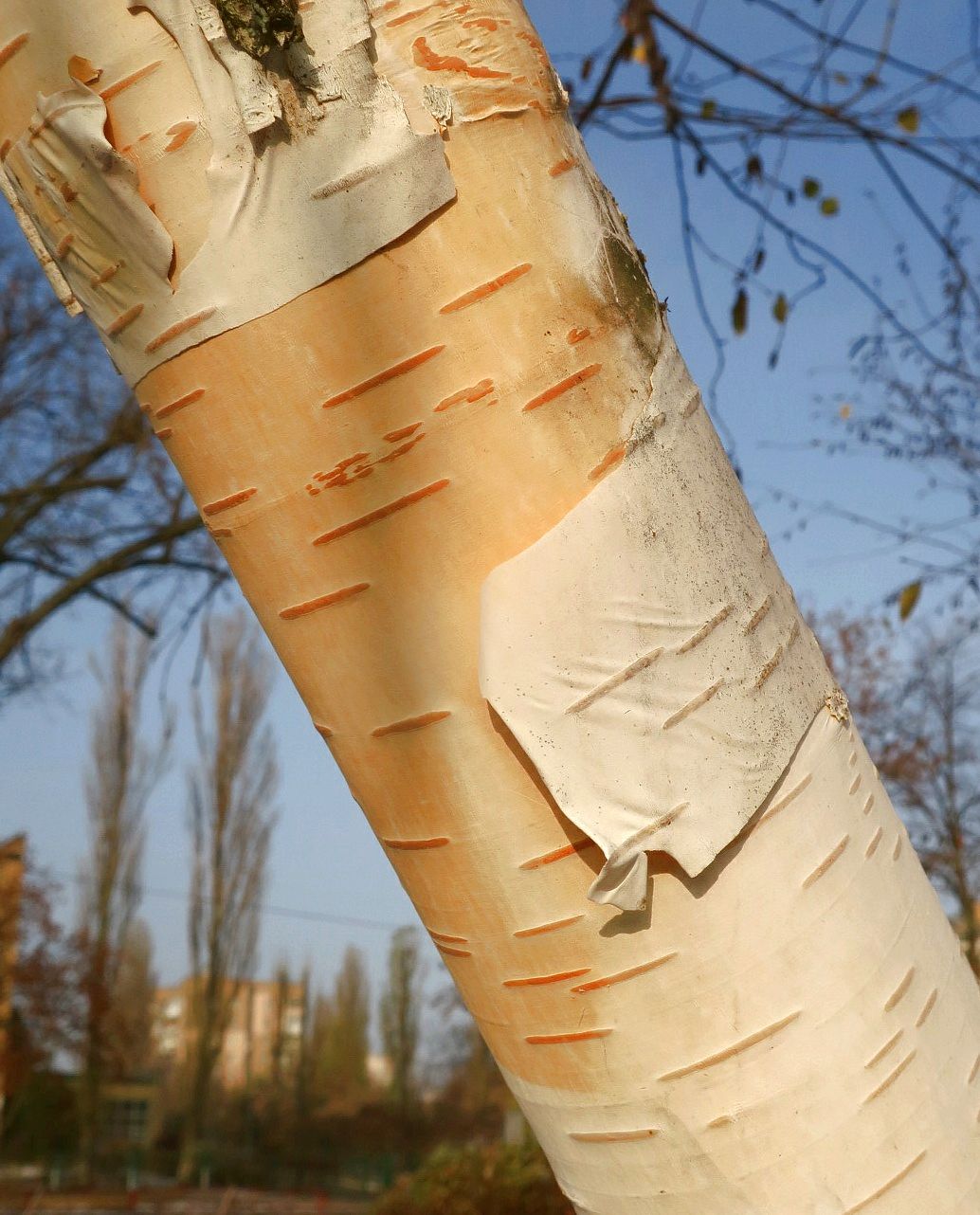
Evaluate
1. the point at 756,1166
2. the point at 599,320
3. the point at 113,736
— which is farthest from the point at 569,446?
the point at 113,736

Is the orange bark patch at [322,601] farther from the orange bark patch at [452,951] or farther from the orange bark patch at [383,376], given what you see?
the orange bark patch at [452,951]

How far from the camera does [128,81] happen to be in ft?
1.79

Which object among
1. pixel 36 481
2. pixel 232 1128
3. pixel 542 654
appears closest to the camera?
pixel 542 654

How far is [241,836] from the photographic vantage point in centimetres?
2066

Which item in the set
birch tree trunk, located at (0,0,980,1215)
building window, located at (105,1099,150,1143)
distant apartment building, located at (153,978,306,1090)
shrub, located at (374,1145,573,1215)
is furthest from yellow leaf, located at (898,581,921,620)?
building window, located at (105,1099,150,1143)

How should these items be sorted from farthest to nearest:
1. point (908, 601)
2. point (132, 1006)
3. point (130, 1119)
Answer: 1. point (130, 1119)
2. point (132, 1006)
3. point (908, 601)

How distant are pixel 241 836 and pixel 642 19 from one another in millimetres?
19913

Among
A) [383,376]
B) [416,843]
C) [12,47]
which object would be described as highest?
[12,47]

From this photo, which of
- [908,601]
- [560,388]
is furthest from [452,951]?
[908,601]

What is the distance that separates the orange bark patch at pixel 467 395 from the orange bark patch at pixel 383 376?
2 cm

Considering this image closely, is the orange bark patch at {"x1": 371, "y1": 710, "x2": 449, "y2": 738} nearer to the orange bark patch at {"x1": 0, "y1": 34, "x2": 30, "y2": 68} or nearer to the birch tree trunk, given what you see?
the birch tree trunk

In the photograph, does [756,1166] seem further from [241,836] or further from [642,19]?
[241,836]

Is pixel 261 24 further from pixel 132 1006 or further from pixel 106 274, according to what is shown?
pixel 132 1006

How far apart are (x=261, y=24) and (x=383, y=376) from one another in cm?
18
